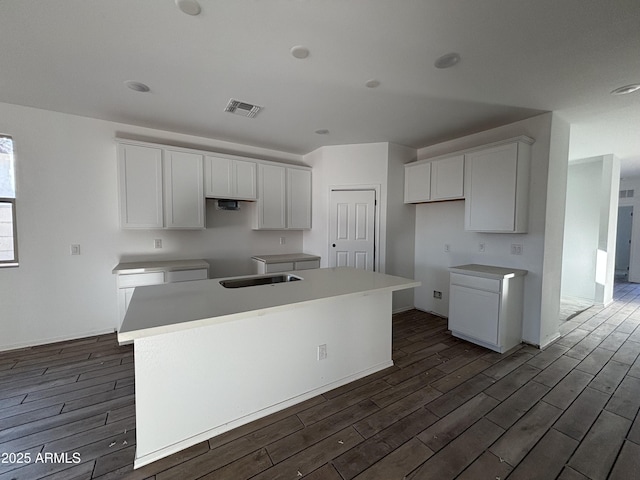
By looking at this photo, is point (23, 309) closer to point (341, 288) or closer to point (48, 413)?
point (48, 413)

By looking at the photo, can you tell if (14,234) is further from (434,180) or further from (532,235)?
(532,235)

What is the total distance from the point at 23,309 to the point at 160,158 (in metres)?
2.30

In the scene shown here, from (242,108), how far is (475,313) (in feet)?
11.8

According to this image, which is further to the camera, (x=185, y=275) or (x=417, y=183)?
(x=417, y=183)

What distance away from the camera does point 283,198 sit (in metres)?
4.21

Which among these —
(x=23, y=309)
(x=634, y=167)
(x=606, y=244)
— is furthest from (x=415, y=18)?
(x=634, y=167)

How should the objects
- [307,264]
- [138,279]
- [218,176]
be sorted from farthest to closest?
[307,264], [218,176], [138,279]

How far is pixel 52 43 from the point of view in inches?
71.5

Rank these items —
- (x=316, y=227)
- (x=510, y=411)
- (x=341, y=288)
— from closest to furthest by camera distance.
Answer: (x=510, y=411) < (x=341, y=288) < (x=316, y=227)

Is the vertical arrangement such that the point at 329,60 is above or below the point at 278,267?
above

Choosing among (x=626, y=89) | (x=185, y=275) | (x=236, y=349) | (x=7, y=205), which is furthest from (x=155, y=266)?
(x=626, y=89)

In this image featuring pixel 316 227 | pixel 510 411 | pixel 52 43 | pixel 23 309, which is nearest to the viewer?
pixel 52 43

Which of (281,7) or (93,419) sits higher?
(281,7)

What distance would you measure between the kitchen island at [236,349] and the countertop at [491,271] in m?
1.30
